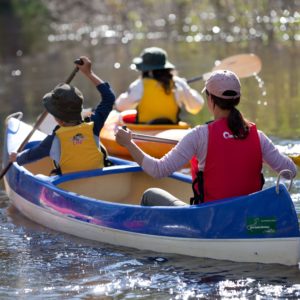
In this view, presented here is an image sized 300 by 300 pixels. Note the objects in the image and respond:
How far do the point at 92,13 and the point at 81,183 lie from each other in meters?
16.9

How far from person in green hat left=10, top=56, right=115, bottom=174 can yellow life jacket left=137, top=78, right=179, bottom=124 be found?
1918mm

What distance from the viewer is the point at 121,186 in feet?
21.1

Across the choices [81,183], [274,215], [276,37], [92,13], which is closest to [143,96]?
[81,183]

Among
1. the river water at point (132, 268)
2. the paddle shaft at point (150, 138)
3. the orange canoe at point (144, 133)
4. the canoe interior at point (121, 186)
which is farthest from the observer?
the orange canoe at point (144, 133)

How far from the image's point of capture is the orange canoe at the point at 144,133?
746 centimetres

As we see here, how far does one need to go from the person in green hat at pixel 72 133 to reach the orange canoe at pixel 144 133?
1129 mm

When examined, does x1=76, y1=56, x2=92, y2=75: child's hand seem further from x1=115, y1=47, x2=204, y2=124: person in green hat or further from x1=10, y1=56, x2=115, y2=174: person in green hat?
x1=115, y1=47, x2=204, y2=124: person in green hat

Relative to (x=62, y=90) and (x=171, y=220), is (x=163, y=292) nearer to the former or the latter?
(x=171, y=220)

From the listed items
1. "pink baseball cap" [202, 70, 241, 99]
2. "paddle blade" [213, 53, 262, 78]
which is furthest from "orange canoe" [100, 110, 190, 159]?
"pink baseball cap" [202, 70, 241, 99]

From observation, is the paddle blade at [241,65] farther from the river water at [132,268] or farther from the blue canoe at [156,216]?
the blue canoe at [156,216]

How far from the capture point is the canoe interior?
20.6 ft

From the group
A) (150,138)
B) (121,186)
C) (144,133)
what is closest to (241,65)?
(144,133)

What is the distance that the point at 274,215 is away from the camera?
4.89 meters

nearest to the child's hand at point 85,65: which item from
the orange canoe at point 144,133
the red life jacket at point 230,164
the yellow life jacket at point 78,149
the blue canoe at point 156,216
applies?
the yellow life jacket at point 78,149
